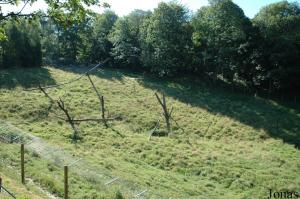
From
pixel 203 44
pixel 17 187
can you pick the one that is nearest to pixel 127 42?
pixel 203 44

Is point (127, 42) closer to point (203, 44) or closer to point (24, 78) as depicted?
point (203, 44)

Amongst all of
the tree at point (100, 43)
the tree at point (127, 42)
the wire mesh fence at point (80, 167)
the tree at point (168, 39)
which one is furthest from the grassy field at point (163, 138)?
the tree at point (100, 43)

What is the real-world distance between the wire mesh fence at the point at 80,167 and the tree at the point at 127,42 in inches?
1298

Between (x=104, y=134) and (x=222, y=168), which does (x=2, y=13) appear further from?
(x=104, y=134)

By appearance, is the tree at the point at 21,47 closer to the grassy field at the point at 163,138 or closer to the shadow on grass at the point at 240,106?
the grassy field at the point at 163,138

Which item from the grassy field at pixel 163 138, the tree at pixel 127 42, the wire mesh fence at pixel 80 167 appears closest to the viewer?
the wire mesh fence at pixel 80 167

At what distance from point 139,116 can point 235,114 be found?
9801 mm

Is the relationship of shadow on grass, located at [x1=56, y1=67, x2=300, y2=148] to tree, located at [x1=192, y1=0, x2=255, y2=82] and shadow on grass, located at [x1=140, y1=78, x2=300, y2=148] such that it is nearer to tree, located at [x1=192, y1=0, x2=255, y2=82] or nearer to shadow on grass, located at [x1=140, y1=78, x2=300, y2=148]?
shadow on grass, located at [x1=140, y1=78, x2=300, y2=148]

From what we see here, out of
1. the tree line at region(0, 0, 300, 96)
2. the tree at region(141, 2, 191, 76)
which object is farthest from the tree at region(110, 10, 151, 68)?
the tree at region(141, 2, 191, 76)

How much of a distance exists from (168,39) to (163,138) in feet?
76.3

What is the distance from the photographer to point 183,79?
180 ft

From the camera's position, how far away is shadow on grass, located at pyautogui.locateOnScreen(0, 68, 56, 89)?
155ft

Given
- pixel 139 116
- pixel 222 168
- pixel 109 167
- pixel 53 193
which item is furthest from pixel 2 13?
pixel 139 116

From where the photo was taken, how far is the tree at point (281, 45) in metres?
47.2
